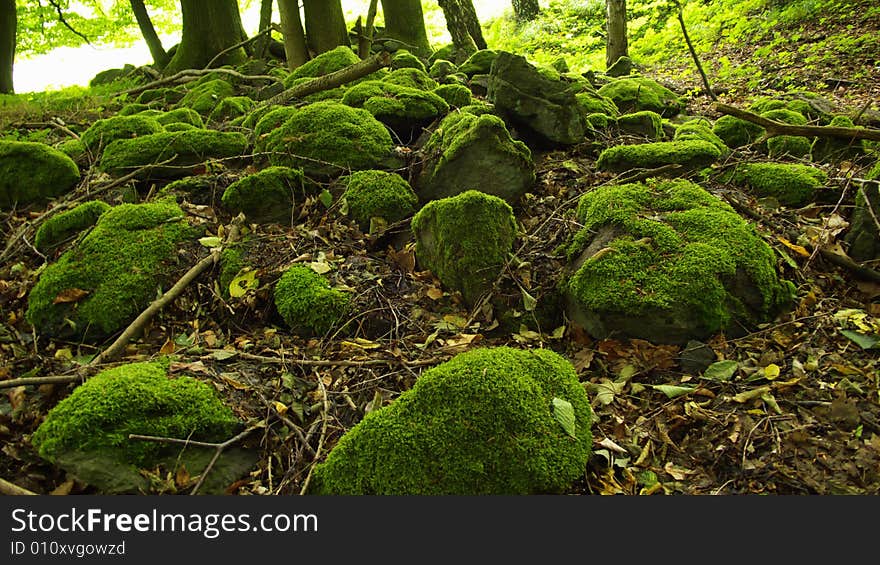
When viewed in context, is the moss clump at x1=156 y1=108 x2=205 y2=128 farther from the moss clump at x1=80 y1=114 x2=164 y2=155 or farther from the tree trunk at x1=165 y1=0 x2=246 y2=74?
the tree trunk at x1=165 y1=0 x2=246 y2=74

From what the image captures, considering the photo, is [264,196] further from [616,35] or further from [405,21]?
[616,35]

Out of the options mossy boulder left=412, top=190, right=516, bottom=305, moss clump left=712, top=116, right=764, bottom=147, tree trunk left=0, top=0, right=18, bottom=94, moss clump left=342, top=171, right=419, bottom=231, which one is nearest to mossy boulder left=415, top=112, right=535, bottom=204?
moss clump left=342, top=171, right=419, bottom=231

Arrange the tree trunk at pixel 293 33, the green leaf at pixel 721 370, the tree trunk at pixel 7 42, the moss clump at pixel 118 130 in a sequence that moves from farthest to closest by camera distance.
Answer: the tree trunk at pixel 7 42 → the tree trunk at pixel 293 33 → the moss clump at pixel 118 130 → the green leaf at pixel 721 370

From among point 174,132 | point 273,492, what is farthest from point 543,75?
point 273,492

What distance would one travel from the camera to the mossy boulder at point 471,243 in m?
3.73

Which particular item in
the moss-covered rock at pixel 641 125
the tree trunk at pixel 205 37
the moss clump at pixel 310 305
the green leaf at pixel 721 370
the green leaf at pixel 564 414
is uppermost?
the tree trunk at pixel 205 37

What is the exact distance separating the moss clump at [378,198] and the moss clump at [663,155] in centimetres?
195

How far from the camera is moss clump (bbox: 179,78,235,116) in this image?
770 centimetres

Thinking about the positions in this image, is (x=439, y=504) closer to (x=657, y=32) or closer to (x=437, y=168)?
(x=437, y=168)

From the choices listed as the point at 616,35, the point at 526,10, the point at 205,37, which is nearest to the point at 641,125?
the point at 616,35

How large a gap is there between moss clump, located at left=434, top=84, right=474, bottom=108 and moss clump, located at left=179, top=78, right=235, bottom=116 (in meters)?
3.68

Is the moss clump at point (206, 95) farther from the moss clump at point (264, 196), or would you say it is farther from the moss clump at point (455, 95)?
the moss clump at point (264, 196)

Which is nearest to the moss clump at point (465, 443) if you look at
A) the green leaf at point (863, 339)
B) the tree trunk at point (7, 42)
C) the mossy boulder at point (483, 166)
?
the green leaf at point (863, 339)

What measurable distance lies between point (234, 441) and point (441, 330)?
1455mm
